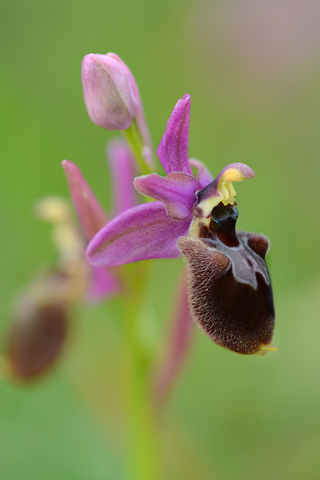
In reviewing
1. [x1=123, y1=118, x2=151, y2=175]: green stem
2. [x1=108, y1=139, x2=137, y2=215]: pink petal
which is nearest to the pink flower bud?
[x1=123, y1=118, x2=151, y2=175]: green stem

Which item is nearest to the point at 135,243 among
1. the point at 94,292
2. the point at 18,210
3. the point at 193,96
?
the point at 94,292

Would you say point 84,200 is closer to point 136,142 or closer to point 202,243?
point 136,142

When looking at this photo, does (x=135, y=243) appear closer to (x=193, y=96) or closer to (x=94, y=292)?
(x=94, y=292)

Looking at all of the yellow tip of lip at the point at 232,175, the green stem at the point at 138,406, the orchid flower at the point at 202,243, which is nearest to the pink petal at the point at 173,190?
the orchid flower at the point at 202,243

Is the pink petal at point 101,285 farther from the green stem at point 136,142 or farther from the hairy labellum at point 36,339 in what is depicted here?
the green stem at point 136,142

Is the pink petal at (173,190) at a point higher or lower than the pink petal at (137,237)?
higher

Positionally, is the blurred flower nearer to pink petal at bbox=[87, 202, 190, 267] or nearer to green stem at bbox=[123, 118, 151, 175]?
green stem at bbox=[123, 118, 151, 175]
